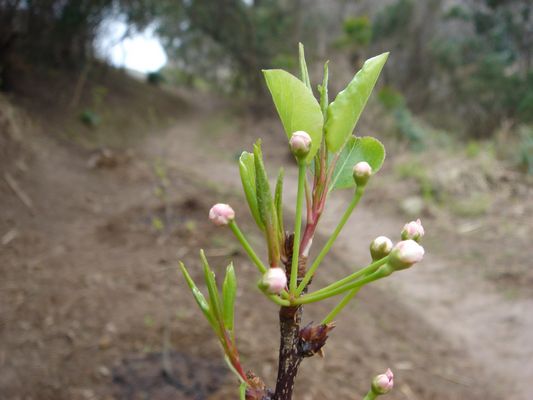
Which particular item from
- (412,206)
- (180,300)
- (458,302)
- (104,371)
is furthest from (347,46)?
(104,371)

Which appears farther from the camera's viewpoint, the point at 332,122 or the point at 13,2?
the point at 13,2

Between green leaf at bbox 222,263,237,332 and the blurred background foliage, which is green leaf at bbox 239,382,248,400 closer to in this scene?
green leaf at bbox 222,263,237,332

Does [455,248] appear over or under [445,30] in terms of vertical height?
under

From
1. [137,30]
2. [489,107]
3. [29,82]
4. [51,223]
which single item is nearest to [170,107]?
[137,30]

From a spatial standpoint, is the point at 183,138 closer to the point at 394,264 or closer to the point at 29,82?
the point at 29,82

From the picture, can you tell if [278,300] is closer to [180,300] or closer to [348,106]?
[348,106]

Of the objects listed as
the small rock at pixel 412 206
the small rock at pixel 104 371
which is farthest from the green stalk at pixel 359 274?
the small rock at pixel 412 206
